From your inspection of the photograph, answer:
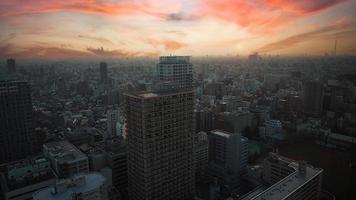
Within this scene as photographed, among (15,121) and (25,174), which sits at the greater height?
(15,121)

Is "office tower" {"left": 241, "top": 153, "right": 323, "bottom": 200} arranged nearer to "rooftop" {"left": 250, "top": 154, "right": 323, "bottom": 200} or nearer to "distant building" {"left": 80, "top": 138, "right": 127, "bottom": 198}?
"rooftop" {"left": 250, "top": 154, "right": 323, "bottom": 200}

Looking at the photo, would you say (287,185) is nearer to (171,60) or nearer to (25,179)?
(25,179)

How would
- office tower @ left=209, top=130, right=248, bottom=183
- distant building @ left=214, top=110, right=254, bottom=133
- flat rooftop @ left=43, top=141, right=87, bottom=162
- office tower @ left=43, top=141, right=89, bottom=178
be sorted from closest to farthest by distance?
office tower @ left=43, top=141, right=89, bottom=178, flat rooftop @ left=43, top=141, right=87, bottom=162, office tower @ left=209, top=130, right=248, bottom=183, distant building @ left=214, top=110, right=254, bottom=133

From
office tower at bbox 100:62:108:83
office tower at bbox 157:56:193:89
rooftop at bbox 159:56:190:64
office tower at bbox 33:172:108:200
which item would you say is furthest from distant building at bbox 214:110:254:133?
office tower at bbox 100:62:108:83

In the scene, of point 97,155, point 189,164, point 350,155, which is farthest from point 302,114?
point 97,155

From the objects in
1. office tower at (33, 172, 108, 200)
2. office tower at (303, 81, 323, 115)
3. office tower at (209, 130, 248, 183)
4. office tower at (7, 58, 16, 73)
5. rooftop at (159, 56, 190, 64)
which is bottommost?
office tower at (209, 130, 248, 183)

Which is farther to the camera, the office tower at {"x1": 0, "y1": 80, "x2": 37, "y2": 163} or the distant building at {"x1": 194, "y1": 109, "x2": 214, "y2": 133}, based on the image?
the distant building at {"x1": 194, "y1": 109, "x2": 214, "y2": 133}

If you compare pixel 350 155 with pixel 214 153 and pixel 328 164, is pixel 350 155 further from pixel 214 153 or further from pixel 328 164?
pixel 214 153

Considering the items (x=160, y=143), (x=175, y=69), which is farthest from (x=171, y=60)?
(x=160, y=143)
